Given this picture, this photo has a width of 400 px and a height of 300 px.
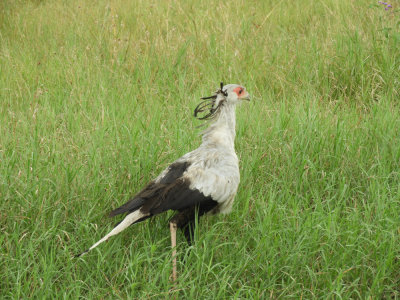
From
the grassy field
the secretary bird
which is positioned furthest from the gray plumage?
the grassy field

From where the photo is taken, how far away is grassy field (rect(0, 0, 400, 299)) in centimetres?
315

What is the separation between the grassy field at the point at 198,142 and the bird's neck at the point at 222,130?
1.53 feet

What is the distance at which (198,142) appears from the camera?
4469 millimetres

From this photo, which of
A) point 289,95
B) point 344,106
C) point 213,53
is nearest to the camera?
point 344,106

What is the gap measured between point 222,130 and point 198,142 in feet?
2.66

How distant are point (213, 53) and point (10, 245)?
11.8 ft

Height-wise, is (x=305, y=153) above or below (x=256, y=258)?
above

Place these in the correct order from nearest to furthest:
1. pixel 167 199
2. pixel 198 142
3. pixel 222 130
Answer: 1. pixel 167 199
2. pixel 222 130
3. pixel 198 142

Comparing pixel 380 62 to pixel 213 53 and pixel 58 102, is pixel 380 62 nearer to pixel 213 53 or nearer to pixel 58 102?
pixel 213 53

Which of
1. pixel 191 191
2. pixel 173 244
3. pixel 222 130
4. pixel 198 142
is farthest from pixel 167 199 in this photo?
pixel 198 142

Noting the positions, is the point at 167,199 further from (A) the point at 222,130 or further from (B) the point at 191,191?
(A) the point at 222,130

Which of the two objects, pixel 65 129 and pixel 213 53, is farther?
pixel 213 53

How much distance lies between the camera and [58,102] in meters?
5.20

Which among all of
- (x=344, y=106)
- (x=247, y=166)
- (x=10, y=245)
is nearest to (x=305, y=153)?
(x=247, y=166)
